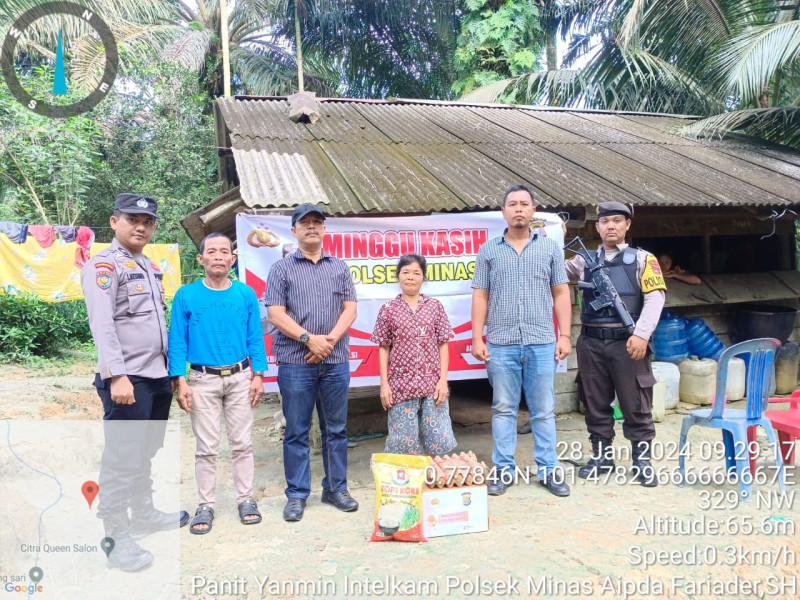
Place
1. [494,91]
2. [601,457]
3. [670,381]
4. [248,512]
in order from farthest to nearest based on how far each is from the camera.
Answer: [494,91] < [670,381] < [601,457] < [248,512]

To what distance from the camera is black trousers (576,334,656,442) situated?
3961mm

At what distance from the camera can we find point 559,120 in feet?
28.0

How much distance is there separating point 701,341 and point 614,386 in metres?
3.13

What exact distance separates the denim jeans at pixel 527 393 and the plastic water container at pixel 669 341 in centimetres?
305

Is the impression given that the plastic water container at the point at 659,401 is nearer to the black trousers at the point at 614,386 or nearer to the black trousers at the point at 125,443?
the black trousers at the point at 614,386

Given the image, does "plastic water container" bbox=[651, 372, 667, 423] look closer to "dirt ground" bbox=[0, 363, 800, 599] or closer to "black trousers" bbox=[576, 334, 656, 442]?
"dirt ground" bbox=[0, 363, 800, 599]

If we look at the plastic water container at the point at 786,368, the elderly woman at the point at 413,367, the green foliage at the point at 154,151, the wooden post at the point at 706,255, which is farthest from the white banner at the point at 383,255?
the green foliage at the point at 154,151

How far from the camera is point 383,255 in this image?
4.67 meters

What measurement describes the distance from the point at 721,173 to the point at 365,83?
14.3 metres

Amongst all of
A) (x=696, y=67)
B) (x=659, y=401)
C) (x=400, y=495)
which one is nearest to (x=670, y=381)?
(x=659, y=401)

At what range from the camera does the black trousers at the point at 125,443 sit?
299cm

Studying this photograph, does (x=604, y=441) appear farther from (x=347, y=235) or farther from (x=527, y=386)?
(x=347, y=235)

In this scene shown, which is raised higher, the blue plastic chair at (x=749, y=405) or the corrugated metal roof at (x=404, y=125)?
the corrugated metal roof at (x=404, y=125)

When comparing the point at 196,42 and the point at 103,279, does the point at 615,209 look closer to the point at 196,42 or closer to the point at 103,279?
the point at 103,279
